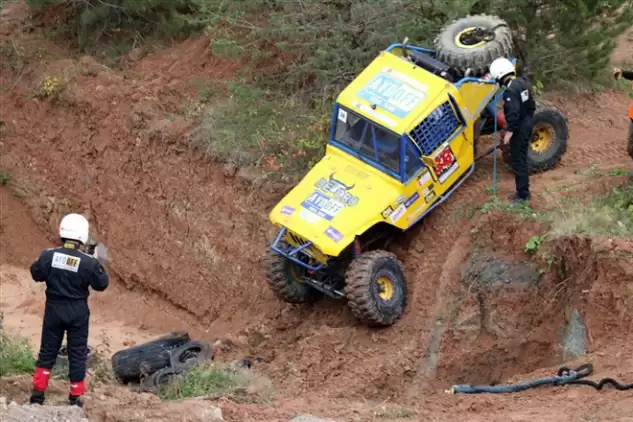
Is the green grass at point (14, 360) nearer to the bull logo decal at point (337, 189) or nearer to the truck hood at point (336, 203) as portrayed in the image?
the truck hood at point (336, 203)

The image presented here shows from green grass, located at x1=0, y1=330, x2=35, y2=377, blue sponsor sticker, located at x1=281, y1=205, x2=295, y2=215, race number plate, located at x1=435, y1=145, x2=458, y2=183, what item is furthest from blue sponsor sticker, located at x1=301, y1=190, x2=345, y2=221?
green grass, located at x1=0, y1=330, x2=35, y2=377

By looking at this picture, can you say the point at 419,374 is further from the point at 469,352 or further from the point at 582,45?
the point at 582,45

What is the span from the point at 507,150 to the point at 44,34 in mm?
9989

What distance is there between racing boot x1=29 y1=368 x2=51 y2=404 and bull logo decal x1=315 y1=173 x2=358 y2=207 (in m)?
4.37

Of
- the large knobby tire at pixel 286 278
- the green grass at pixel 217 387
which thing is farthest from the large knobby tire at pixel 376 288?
the green grass at pixel 217 387

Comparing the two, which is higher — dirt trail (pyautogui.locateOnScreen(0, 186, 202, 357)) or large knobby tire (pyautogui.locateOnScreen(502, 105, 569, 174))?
large knobby tire (pyautogui.locateOnScreen(502, 105, 569, 174))

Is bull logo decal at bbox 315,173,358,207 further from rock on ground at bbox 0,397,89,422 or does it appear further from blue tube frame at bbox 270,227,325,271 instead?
rock on ground at bbox 0,397,89,422

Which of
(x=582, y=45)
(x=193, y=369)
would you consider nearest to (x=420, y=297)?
(x=193, y=369)

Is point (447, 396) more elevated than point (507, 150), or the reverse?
point (507, 150)

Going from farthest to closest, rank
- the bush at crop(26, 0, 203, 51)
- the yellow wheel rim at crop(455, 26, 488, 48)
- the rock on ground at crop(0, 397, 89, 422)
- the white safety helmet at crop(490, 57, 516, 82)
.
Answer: the bush at crop(26, 0, 203, 51)
the yellow wheel rim at crop(455, 26, 488, 48)
the white safety helmet at crop(490, 57, 516, 82)
the rock on ground at crop(0, 397, 89, 422)

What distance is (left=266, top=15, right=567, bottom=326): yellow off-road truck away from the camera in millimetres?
12898

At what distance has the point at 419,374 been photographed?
12516 mm

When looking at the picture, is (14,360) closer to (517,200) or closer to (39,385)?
(39,385)

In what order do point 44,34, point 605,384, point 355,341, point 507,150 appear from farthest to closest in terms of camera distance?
point 44,34
point 507,150
point 355,341
point 605,384
